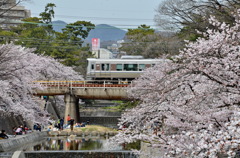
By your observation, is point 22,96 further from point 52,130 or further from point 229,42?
point 229,42

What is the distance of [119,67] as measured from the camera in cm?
4312

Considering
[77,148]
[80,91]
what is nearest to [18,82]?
[77,148]

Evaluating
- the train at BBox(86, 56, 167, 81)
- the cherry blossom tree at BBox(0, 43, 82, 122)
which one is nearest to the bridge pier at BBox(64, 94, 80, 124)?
the train at BBox(86, 56, 167, 81)

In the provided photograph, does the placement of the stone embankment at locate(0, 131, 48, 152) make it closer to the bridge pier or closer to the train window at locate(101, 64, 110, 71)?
the bridge pier

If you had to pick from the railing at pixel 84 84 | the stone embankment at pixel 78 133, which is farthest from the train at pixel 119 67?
the stone embankment at pixel 78 133

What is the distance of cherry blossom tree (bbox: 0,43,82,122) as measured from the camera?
2283 cm

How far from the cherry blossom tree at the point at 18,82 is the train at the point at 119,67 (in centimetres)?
596

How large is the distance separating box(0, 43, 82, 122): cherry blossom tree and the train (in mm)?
5956

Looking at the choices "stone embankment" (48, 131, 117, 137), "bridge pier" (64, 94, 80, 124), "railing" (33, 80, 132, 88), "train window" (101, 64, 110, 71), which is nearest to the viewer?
"stone embankment" (48, 131, 117, 137)

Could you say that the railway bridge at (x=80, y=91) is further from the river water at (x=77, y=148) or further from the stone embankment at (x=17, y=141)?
the stone embankment at (x=17, y=141)

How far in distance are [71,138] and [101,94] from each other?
325 inches

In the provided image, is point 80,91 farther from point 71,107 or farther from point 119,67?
point 119,67

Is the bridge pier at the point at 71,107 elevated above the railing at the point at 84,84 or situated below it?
below

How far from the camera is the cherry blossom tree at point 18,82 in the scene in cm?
2283
